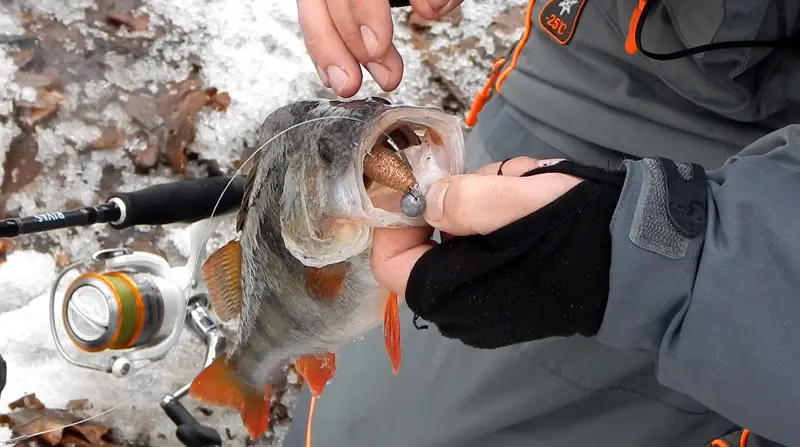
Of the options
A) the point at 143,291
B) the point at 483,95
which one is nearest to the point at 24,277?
the point at 143,291

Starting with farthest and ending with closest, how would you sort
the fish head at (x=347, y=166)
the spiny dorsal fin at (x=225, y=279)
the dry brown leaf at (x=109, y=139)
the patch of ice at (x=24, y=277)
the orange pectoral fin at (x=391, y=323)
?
the dry brown leaf at (x=109, y=139) → the patch of ice at (x=24, y=277) → the spiny dorsal fin at (x=225, y=279) → the orange pectoral fin at (x=391, y=323) → the fish head at (x=347, y=166)

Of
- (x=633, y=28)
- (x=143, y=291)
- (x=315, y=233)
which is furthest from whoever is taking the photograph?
(x=143, y=291)

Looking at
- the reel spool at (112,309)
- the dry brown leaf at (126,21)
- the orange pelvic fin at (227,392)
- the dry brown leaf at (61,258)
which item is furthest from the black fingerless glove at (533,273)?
the dry brown leaf at (126,21)

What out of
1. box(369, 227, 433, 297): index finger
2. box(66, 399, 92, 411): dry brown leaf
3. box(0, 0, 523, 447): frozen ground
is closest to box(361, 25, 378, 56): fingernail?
box(369, 227, 433, 297): index finger

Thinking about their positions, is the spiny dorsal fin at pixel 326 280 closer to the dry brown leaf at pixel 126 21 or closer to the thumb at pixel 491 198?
the thumb at pixel 491 198

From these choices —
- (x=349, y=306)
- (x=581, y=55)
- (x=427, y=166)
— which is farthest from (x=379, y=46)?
(x=581, y=55)

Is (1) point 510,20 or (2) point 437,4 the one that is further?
(1) point 510,20

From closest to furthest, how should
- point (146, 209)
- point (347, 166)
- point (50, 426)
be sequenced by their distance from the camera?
point (347, 166)
point (146, 209)
point (50, 426)

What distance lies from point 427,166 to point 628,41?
608 mm

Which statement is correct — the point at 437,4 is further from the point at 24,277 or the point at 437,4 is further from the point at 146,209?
the point at 24,277

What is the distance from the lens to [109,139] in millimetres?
2773

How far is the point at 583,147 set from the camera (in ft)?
4.93

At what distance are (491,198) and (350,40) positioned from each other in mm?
437

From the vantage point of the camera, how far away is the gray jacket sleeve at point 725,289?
0.85m
